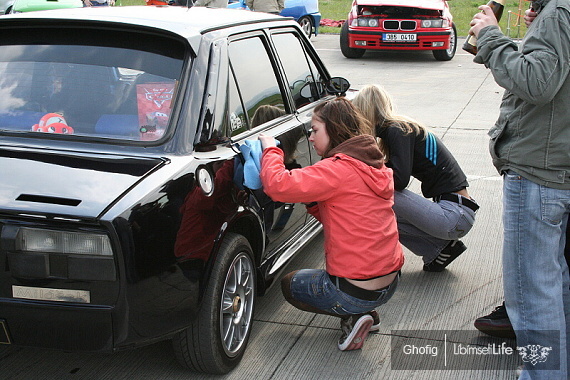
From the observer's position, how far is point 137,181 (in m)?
2.75

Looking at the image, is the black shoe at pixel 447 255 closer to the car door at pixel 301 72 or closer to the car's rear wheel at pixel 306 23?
the car door at pixel 301 72

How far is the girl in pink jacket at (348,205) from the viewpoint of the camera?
3277 mm

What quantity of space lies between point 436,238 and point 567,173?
68.9 inches

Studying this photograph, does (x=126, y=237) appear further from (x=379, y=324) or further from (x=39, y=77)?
(x=379, y=324)

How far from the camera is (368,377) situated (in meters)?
3.42

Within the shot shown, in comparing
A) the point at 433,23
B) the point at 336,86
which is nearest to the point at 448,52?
the point at 433,23

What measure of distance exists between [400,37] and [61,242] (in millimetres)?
12400

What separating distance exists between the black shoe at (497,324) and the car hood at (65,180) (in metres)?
1.94

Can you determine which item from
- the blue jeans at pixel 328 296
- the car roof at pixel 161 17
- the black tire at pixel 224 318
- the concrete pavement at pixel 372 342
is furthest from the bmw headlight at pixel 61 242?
the blue jeans at pixel 328 296

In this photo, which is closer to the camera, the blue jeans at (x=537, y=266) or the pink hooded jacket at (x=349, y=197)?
the blue jeans at (x=537, y=266)

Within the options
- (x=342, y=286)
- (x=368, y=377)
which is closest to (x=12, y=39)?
(x=342, y=286)

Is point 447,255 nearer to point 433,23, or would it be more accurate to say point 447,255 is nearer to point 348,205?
point 348,205

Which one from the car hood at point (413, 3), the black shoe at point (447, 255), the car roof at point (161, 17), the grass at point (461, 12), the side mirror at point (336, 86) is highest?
the car roof at point (161, 17)

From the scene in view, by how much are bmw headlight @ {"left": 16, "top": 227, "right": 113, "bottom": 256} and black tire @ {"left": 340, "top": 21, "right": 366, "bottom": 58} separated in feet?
42.3
